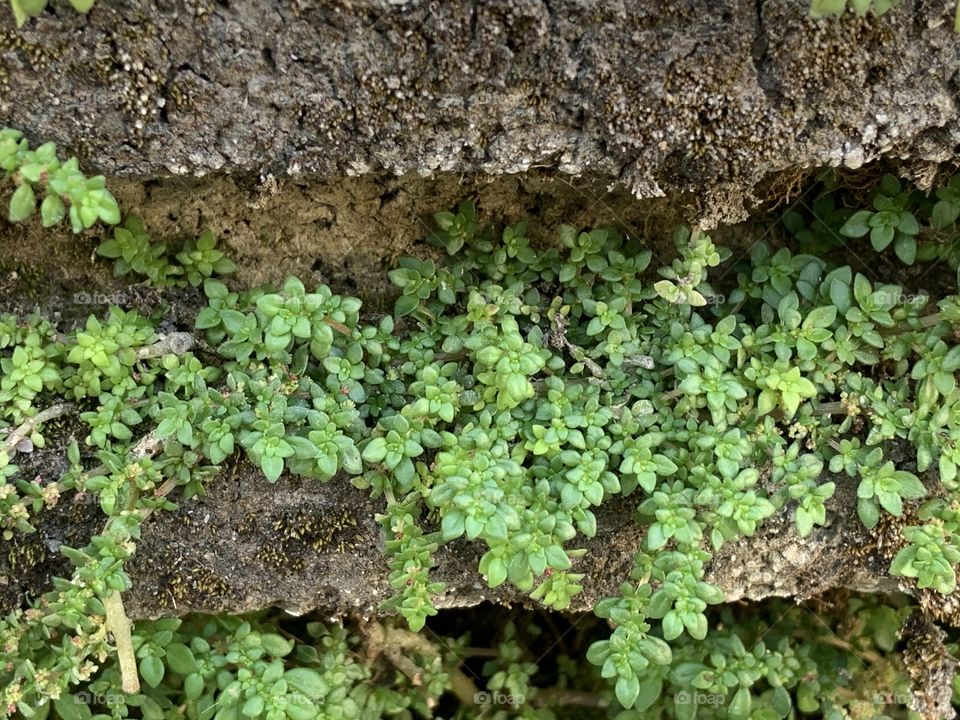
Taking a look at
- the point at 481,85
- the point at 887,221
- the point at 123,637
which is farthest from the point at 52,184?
the point at 887,221

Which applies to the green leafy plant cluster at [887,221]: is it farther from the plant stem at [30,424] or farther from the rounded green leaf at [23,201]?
the plant stem at [30,424]

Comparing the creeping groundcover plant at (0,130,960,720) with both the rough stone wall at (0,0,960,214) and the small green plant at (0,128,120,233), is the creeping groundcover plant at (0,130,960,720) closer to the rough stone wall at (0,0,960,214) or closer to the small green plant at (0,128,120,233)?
the rough stone wall at (0,0,960,214)

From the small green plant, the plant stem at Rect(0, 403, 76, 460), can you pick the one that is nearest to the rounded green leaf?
the small green plant

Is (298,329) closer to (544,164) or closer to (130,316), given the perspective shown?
(130,316)

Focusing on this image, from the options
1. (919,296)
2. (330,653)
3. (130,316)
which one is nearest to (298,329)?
(130,316)

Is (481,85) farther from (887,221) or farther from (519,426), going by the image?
(887,221)
